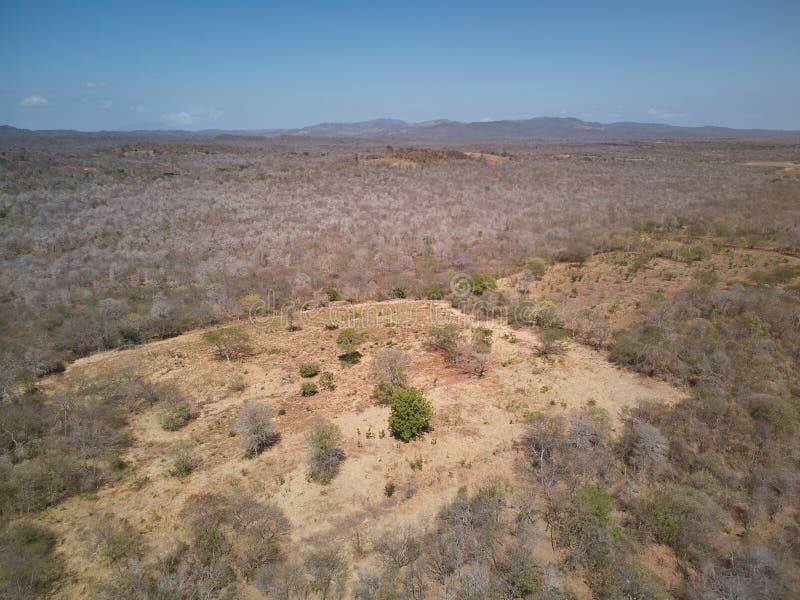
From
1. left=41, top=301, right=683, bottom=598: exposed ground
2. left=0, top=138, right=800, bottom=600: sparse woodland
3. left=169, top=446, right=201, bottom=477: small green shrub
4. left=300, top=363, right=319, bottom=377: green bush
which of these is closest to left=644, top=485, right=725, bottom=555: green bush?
left=0, top=138, right=800, bottom=600: sparse woodland

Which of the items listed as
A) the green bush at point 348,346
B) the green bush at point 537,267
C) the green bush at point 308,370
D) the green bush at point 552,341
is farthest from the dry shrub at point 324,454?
the green bush at point 537,267

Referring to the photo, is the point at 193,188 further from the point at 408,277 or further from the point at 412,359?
the point at 412,359

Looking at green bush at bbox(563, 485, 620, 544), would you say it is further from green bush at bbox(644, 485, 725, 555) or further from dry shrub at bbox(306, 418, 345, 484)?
dry shrub at bbox(306, 418, 345, 484)

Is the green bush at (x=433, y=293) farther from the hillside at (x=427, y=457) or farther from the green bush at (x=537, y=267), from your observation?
the green bush at (x=537, y=267)

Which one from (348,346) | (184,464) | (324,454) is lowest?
(184,464)

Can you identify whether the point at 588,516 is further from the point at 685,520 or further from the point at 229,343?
the point at 229,343

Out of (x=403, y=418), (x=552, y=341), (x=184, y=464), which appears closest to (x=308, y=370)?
(x=403, y=418)
